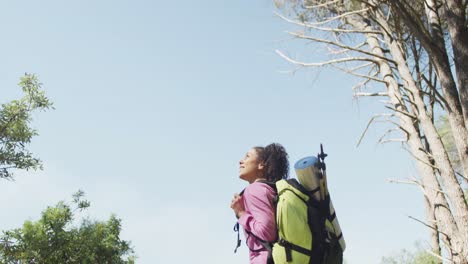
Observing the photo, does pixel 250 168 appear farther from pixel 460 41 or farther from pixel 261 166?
pixel 460 41

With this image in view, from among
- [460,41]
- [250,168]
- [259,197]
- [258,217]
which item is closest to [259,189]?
[259,197]

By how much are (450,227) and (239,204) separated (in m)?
3.93

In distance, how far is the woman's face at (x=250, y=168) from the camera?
2379 mm

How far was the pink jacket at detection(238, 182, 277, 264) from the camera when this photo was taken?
6.50 feet

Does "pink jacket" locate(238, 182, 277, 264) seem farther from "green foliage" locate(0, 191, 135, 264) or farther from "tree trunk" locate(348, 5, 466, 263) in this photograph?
"green foliage" locate(0, 191, 135, 264)

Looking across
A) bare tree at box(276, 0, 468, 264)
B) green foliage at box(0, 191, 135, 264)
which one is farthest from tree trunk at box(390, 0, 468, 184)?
green foliage at box(0, 191, 135, 264)

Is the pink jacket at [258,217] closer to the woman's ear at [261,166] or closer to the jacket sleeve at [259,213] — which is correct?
the jacket sleeve at [259,213]

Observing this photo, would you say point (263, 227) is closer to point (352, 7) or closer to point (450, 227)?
point (450, 227)

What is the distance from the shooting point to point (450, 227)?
5023 millimetres

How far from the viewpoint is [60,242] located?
10.7 metres

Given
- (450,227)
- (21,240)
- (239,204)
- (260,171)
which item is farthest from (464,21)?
(21,240)

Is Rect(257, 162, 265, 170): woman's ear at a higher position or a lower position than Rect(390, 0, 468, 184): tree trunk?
lower

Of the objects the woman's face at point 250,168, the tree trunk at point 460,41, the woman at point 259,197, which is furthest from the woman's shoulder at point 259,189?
the tree trunk at point 460,41

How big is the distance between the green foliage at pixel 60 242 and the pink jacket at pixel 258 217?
31.8 ft
